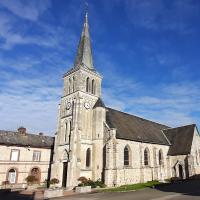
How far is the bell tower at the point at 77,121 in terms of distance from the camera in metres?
31.0

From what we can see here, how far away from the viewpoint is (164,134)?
45.5 m

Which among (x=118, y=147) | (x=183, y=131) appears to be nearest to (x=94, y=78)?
(x=118, y=147)

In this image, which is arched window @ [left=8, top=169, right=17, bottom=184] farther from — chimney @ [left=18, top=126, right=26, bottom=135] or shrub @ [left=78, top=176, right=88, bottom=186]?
shrub @ [left=78, top=176, right=88, bottom=186]

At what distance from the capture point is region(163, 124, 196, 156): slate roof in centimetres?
3856

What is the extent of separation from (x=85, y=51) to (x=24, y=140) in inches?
734

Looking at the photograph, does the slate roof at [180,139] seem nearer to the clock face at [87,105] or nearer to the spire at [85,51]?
the clock face at [87,105]

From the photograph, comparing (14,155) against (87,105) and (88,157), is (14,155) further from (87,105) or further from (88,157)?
(87,105)

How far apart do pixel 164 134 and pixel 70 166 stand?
75.8ft

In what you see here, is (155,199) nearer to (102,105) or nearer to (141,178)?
(141,178)

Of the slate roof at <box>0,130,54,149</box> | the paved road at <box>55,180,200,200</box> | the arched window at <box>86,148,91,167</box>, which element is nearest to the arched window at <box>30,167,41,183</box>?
the slate roof at <box>0,130,54,149</box>

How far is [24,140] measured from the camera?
127 feet

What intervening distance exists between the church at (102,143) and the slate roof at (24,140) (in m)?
6.69

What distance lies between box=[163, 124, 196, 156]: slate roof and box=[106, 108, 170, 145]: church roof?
4.26 feet

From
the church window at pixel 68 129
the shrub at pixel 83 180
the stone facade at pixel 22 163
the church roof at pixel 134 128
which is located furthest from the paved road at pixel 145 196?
the stone facade at pixel 22 163
